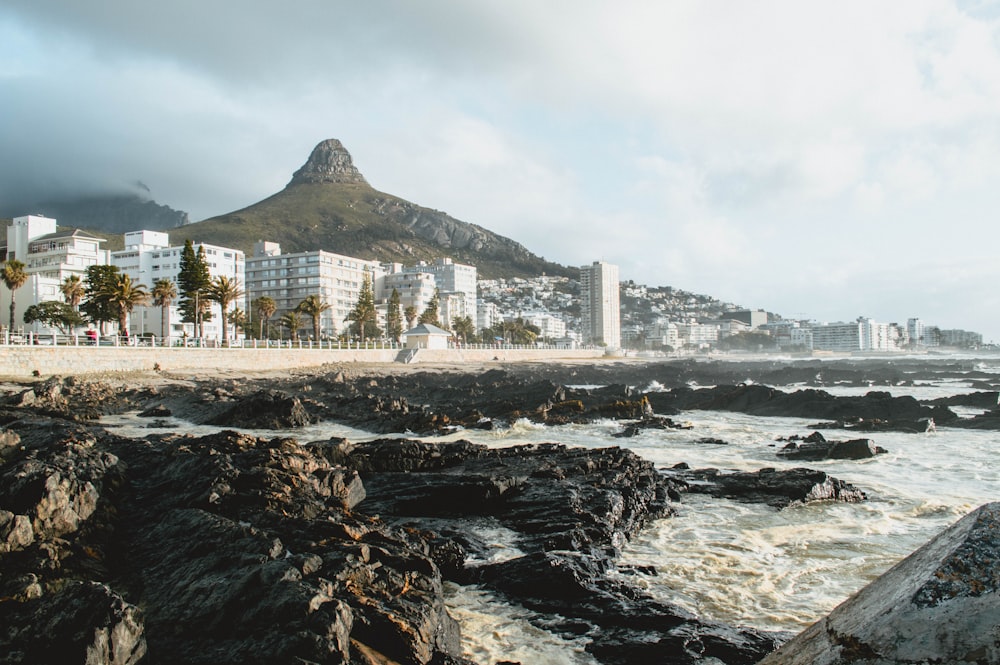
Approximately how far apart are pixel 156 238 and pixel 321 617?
123955mm

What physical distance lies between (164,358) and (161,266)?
221 ft

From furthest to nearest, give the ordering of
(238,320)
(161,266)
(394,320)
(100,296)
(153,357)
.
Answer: (394,320) → (161,266) → (238,320) → (100,296) → (153,357)

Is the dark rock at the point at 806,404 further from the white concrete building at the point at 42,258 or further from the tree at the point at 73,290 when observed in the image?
the white concrete building at the point at 42,258

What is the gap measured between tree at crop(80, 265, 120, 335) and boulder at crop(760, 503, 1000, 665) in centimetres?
6190

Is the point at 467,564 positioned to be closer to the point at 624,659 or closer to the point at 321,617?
the point at 624,659

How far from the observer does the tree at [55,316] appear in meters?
62.2

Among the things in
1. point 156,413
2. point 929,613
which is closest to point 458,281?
point 156,413

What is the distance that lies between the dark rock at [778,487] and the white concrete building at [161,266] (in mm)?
86862

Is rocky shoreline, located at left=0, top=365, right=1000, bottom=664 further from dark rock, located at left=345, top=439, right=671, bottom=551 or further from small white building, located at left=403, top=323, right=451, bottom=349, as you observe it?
small white building, located at left=403, top=323, right=451, bottom=349

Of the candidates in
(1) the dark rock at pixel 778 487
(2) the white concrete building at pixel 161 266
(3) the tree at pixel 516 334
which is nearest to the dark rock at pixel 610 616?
(1) the dark rock at pixel 778 487

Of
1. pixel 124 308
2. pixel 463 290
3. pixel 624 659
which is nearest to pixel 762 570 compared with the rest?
pixel 624 659

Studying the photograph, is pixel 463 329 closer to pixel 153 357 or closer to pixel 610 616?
pixel 153 357

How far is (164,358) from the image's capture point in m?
45.1

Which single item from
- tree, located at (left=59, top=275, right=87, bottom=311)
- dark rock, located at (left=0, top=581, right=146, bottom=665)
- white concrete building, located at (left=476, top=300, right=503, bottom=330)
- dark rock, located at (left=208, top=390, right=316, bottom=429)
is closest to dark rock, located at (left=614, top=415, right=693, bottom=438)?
dark rock, located at (left=208, top=390, right=316, bottom=429)
